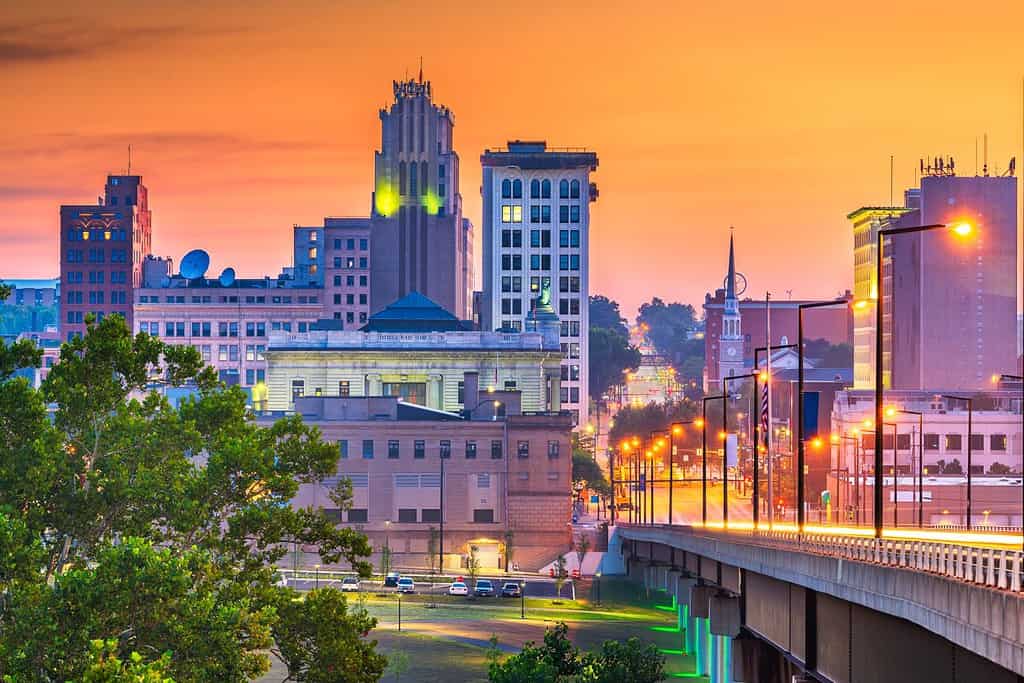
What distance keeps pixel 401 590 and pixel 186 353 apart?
8020 centimetres

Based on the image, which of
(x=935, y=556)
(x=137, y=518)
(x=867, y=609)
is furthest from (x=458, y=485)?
(x=935, y=556)

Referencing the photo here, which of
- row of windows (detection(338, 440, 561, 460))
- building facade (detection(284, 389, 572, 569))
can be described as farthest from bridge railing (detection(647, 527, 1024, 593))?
row of windows (detection(338, 440, 561, 460))

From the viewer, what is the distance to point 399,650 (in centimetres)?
10975

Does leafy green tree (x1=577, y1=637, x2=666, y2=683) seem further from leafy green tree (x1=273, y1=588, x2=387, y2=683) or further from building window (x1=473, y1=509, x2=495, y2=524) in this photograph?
building window (x1=473, y1=509, x2=495, y2=524)

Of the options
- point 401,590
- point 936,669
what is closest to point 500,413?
point 401,590

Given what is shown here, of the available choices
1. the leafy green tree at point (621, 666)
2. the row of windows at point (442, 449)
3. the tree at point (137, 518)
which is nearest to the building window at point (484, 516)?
the row of windows at point (442, 449)

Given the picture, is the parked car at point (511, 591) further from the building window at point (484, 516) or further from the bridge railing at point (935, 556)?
the bridge railing at point (935, 556)

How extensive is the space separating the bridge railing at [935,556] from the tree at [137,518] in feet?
56.7

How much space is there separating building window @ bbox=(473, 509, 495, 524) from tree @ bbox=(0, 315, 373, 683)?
346 feet

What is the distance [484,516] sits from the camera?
17762 centimetres

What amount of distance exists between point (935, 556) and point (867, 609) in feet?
26.1

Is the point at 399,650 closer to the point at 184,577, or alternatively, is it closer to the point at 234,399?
the point at 234,399

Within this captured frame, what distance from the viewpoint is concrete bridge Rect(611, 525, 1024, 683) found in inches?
1372

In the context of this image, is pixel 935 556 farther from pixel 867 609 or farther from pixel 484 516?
pixel 484 516
